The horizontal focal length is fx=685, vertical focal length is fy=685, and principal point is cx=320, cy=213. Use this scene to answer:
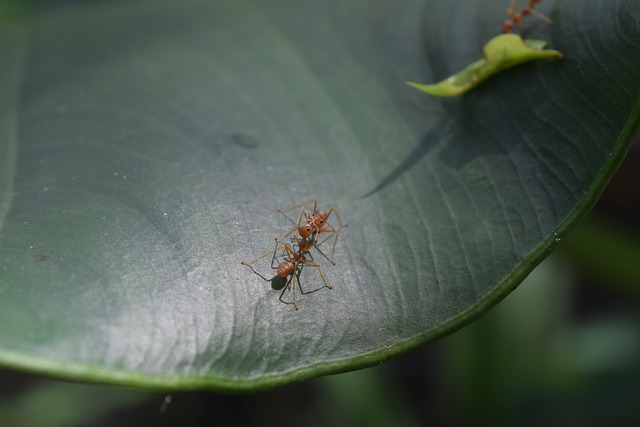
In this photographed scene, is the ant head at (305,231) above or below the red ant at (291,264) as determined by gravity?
above

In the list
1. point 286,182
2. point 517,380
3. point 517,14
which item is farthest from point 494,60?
point 517,380

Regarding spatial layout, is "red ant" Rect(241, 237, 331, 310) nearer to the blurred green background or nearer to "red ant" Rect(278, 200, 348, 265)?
"red ant" Rect(278, 200, 348, 265)

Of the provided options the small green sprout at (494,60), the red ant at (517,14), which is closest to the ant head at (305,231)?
the small green sprout at (494,60)

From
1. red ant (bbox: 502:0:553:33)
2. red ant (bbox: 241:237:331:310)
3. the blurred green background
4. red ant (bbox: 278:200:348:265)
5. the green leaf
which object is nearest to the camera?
the green leaf

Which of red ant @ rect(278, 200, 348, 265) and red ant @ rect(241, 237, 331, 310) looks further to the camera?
red ant @ rect(278, 200, 348, 265)

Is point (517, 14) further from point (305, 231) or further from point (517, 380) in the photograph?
point (517, 380)

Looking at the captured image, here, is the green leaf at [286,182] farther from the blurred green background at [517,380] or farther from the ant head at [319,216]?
the blurred green background at [517,380]

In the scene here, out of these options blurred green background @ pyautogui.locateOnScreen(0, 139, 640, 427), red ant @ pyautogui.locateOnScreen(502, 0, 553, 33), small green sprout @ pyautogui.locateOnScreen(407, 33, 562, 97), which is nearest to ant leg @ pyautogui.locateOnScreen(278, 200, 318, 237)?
small green sprout @ pyautogui.locateOnScreen(407, 33, 562, 97)
